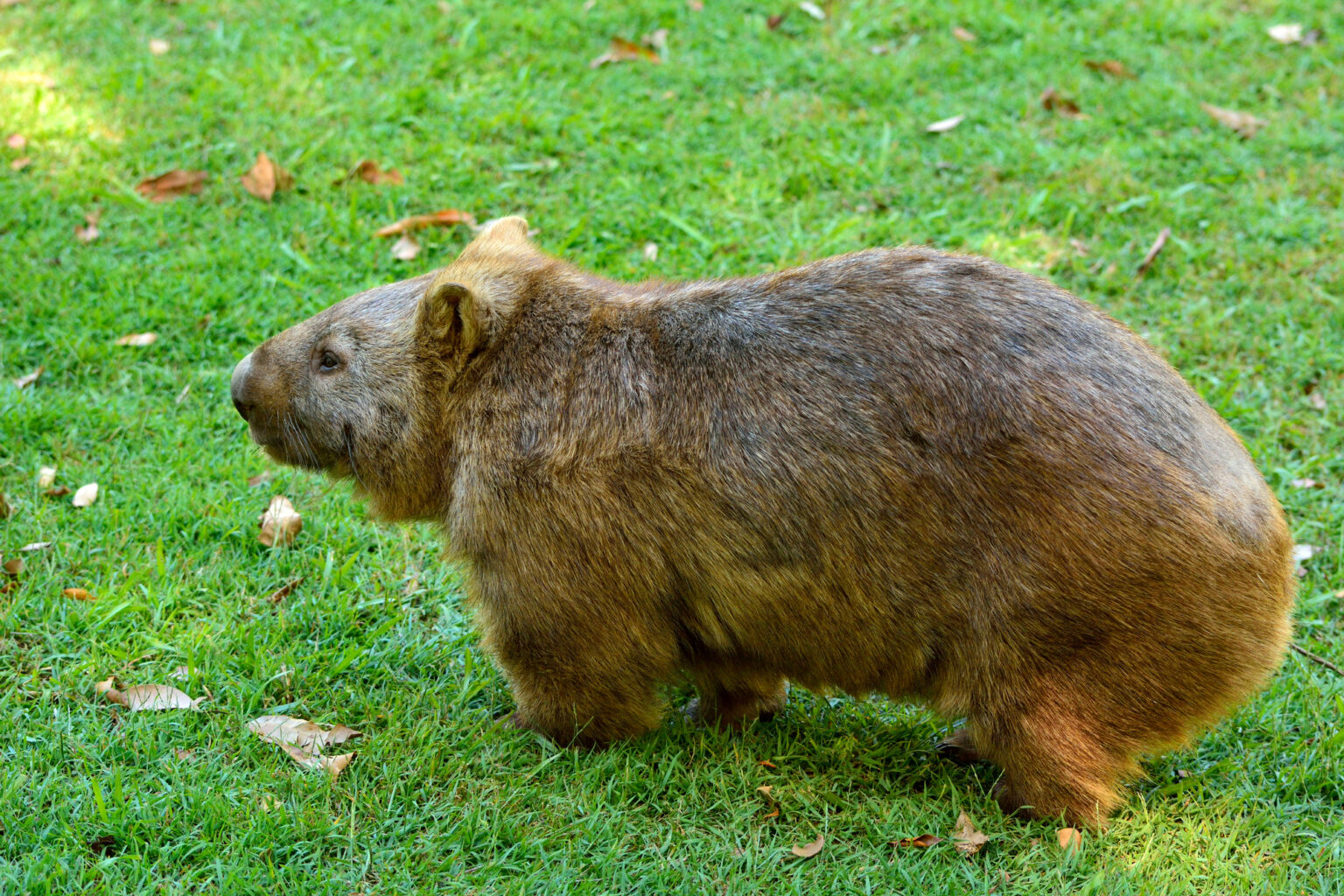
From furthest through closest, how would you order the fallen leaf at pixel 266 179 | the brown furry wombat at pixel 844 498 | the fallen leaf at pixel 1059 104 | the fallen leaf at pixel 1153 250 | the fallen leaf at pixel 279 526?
the fallen leaf at pixel 1059 104, the fallen leaf at pixel 266 179, the fallen leaf at pixel 1153 250, the fallen leaf at pixel 279 526, the brown furry wombat at pixel 844 498

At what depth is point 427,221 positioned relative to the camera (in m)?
6.81

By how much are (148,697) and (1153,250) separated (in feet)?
17.6

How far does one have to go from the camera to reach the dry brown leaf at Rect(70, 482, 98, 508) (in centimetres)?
512

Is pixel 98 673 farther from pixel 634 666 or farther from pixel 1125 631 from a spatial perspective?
pixel 1125 631

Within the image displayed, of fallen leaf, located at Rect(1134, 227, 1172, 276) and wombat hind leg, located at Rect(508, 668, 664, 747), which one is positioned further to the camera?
fallen leaf, located at Rect(1134, 227, 1172, 276)

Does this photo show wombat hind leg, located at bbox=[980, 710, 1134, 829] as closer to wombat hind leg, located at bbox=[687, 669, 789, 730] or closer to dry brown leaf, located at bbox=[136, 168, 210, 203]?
wombat hind leg, located at bbox=[687, 669, 789, 730]

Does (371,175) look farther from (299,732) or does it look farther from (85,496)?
(299,732)

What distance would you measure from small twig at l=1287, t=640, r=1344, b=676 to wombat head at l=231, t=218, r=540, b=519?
3.08 metres

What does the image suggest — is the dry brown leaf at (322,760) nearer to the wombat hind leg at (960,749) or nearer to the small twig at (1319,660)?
the wombat hind leg at (960,749)

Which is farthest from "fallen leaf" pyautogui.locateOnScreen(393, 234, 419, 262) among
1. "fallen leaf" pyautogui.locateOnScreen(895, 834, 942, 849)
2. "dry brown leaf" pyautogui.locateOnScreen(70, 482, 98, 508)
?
"fallen leaf" pyautogui.locateOnScreen(895, 834, 942, 849)

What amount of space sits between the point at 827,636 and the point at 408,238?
3915 millimetres

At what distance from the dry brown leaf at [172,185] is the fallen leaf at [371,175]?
810 millimetres

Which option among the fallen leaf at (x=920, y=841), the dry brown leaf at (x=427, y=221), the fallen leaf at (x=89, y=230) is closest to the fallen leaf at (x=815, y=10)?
the dry brown leaf at (x=427, y=221)

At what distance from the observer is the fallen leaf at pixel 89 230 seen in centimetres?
671
